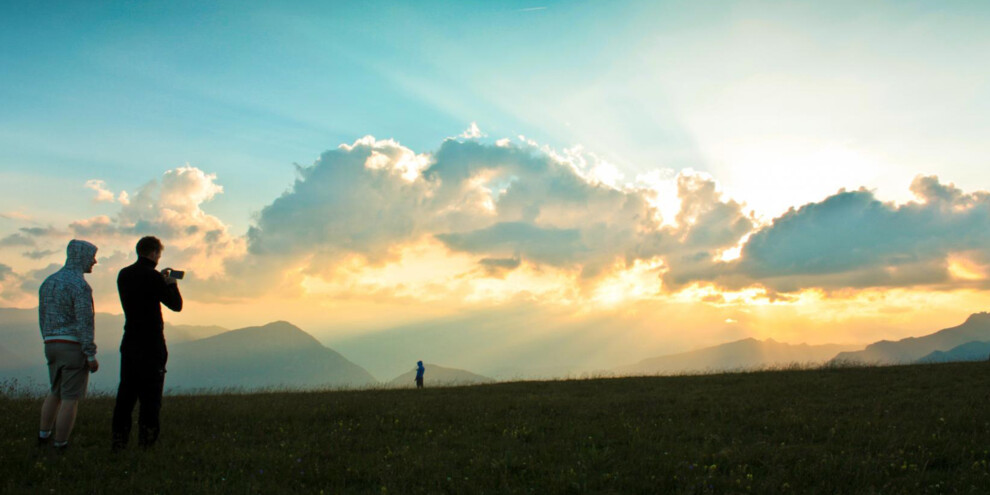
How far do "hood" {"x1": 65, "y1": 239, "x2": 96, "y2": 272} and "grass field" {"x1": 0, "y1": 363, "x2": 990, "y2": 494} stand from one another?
123 inches

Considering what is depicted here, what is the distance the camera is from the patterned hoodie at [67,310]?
937cm

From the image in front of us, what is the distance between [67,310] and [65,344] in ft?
1.84

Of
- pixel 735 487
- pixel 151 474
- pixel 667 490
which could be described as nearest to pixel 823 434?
pixel 735 487

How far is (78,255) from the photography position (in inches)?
387

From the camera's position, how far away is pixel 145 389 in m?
9.90

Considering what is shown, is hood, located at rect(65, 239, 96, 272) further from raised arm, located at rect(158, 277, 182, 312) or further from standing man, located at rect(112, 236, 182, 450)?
raised arm, located at rect(158, 277, 182, 312)

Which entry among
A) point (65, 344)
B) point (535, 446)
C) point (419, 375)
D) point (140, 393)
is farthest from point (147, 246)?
point (419, 375)

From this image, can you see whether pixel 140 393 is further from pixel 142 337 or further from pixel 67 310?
pixel 67 310

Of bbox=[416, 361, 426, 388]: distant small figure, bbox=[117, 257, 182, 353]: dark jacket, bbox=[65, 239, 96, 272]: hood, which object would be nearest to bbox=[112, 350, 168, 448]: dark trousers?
bbox=[117, 257, 182, 353]: dark jacket

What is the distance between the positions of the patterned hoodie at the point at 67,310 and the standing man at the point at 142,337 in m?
0.51

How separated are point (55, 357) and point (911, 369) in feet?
90.9

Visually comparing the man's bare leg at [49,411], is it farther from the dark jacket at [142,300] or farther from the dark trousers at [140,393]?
the dark jacket at [142,300]

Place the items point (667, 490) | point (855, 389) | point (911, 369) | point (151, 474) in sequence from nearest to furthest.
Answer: point (667, 490) < point (151, 474) < point (855, 389) < point (911, 369)

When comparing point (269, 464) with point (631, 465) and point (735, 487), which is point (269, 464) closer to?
point (631, 465)
